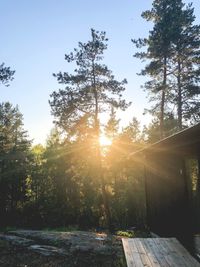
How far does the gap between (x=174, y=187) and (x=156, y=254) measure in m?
2.86

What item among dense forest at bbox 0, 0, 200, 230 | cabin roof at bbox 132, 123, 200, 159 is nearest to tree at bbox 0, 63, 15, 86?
dense forest at bbox 0, 0, 200, 230

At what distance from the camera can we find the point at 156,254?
6.99m

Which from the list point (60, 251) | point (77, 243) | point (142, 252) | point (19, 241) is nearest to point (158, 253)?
point (142, 252)

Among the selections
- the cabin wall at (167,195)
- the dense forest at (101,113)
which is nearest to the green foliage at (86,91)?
the dense forest at (101,113)

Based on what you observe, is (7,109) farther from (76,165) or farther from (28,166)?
(76,165)

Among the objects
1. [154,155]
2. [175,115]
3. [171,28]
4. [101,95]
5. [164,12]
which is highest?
[164,12]

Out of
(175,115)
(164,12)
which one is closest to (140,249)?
(175,115)

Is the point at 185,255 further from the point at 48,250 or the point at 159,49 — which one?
the point at 159,49

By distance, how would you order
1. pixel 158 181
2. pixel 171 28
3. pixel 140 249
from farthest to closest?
1. pixel 171 28
2. pixel 158 181
3. pixel 140 249

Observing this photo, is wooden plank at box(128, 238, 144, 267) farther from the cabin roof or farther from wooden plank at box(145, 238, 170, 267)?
the cabin roof

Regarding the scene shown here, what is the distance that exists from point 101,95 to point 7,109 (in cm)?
1958

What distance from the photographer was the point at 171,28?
64.0 feet

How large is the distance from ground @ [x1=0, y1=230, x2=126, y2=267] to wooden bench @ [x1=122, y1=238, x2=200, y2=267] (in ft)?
5.79

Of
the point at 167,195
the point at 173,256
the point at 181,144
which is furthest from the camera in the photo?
the point at 167,195
